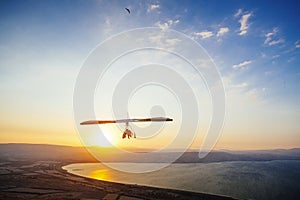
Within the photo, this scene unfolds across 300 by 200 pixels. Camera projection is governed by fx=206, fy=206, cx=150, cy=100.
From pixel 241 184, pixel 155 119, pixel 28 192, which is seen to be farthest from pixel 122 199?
pixel 241 184

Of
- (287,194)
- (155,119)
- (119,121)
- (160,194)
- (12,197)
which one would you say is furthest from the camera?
(287,194)

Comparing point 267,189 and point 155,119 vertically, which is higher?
point 155,119

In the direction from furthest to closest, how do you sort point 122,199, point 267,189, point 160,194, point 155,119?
point 267,189 < point 160,194 < point 122,199 < point 155,119

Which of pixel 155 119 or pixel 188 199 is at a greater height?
pixel 155 119

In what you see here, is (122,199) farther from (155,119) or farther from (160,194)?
(155,119)

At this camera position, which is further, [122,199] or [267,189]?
[267,189]

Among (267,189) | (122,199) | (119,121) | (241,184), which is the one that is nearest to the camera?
(119,121)

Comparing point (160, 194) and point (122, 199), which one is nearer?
point (122, 199)

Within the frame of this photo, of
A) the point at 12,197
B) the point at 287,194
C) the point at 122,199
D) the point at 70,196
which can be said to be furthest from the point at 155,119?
the point at 287,194

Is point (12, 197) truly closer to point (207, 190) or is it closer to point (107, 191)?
point (107, 191)
